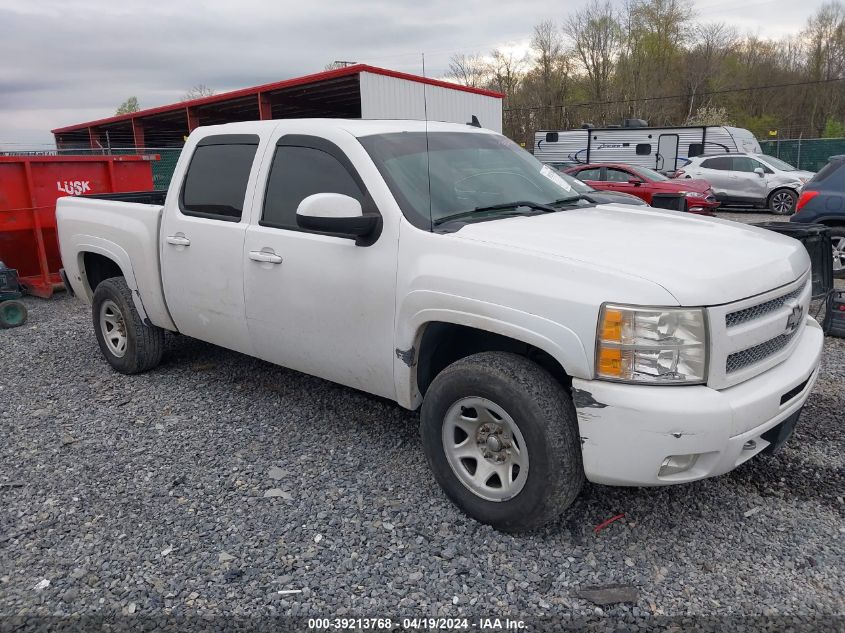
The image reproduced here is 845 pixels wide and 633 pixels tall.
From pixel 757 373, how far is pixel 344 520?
6.52ft

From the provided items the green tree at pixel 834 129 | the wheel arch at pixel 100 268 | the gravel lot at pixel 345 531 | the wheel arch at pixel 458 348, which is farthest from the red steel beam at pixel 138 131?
the green tree at pixel 834 129

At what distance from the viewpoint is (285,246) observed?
3717 mm

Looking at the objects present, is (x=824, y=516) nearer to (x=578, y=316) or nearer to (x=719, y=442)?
(x=719, y=442)

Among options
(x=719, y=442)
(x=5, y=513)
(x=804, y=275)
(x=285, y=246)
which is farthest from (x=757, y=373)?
(x=5, y=513)

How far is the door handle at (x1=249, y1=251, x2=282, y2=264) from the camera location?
147 inches

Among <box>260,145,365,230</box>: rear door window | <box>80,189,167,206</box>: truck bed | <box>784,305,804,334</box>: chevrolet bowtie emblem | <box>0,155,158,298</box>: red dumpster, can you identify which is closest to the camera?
<box>784,305,804,334</box>: chevrolet bowtie emblem

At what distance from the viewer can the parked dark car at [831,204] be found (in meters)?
7.73

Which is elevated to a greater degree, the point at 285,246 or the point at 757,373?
the point at 285,246

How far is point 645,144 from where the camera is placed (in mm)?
23734

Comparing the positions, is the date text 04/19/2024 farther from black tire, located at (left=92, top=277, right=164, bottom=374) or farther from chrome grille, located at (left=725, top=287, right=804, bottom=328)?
black tire, located at (left=92, top=277, right=164, bottom=374)

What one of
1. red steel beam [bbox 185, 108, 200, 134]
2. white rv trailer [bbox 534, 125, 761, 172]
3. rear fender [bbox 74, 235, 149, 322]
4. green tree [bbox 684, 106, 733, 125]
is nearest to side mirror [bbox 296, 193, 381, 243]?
rear fender [bbox 74, 235, 149, 322]

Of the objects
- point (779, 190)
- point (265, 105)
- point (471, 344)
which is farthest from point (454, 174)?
point (265, 105)

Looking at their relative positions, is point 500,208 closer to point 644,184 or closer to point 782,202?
point 644,184

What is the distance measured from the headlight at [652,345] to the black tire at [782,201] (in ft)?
54.6
